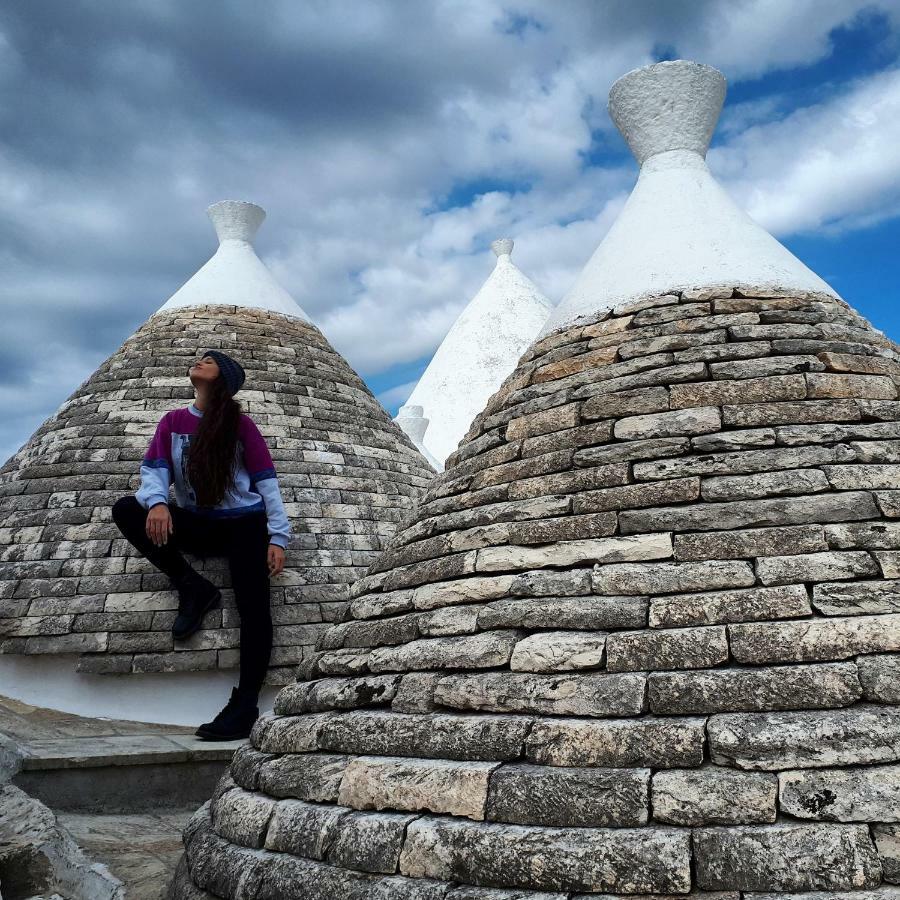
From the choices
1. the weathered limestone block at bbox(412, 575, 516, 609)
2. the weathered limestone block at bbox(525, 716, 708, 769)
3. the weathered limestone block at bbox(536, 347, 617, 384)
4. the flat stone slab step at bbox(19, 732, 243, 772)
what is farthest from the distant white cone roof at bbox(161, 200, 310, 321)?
the weathered limestone block at bbox(525, 716, 708, 769)

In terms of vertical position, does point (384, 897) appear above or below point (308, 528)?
below

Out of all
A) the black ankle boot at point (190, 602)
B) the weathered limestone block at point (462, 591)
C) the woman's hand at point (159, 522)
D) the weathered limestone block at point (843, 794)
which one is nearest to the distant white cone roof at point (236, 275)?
the black ankle boot at point (190, 602)

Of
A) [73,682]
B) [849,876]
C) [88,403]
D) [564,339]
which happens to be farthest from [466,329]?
[849,876]

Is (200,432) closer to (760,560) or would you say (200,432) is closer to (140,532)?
(140,532)

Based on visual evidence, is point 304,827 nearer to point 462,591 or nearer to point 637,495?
point 462,591

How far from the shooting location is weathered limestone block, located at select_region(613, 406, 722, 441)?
319 cm

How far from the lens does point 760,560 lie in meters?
2.75

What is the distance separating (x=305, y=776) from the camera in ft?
9.77

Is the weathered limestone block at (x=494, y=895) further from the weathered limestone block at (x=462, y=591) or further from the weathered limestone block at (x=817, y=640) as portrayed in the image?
the weathered limestone block at (x=462, y=591)

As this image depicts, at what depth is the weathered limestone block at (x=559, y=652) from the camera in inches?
106

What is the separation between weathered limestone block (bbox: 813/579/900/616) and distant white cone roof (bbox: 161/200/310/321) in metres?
6.26

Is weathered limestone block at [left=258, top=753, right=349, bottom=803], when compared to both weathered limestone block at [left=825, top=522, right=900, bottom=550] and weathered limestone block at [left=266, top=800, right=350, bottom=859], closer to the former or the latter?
weathered limestone block at [left=266, top=800, right=350, bottom=859]

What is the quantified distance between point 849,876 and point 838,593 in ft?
2.50

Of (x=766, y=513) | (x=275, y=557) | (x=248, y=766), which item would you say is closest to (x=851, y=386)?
(x=766, y=513)
